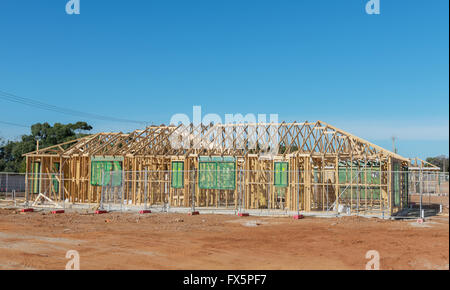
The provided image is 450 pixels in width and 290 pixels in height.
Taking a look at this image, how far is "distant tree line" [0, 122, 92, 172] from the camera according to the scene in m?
63.9

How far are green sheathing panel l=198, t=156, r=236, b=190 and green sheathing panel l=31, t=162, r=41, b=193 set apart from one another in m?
13.1

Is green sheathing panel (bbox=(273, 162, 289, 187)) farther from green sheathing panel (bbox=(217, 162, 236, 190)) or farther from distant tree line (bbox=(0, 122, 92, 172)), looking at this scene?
distant tree line (bbox=(0, 122, 92, 172))

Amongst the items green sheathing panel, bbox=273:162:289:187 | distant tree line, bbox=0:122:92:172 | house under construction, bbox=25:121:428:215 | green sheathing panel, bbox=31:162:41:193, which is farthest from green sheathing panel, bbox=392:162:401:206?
distant tree line, bbox=0:122:92:172

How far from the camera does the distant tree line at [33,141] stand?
63875mm

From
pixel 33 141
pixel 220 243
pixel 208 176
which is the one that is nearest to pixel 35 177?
pixel 208 176

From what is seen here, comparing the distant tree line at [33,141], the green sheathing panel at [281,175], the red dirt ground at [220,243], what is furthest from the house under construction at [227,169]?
the distant tree line at [33,141]

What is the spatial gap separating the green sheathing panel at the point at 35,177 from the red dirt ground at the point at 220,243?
1193 centimetres

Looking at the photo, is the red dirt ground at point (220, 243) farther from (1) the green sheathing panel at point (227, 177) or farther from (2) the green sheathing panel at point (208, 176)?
(2) the green sheathing panel at point (208, 176)

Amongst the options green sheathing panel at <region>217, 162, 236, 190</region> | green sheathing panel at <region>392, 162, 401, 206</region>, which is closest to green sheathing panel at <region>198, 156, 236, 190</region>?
green sheathing panel at <region>217, 162, 236, 190</region>

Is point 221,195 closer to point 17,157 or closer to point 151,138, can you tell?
point 151,138

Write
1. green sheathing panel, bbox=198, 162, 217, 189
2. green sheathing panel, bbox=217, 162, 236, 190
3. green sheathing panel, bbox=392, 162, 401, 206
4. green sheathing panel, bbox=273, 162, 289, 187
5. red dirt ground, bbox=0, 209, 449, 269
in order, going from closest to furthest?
red dirt ground, bbox=0, 209, 449, 269 < green sheathing panel, bbox=392, 162, 401, 206 < green sheathing panel, bbox=273, 162, 289, 187 < green sheathing panel, bbox=217, 162, 236, 190 < green sheathing panel, bbox=198, 162, 217, 189

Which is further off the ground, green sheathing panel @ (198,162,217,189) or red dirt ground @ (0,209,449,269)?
green sheathing panel @ (198,162,217,189)

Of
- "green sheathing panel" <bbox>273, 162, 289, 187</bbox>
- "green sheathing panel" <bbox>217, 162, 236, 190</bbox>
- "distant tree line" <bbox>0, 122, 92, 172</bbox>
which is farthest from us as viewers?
"distant tree line" <bbox>0, 122, 92, 172</bbox>

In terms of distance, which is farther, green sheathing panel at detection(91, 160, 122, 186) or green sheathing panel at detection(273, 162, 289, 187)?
green sheathing panel at detection(91, 160, 122, 186)
